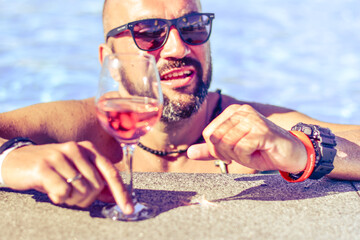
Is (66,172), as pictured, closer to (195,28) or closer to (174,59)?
(174,59)

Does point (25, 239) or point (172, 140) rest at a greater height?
point (25, 239)

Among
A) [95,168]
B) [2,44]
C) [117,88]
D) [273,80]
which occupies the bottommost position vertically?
[273,80]

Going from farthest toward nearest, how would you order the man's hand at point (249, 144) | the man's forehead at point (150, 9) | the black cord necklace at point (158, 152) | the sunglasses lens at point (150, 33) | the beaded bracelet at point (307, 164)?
1. the black cord necklace at point (158, 152)
2. the man's forehead at point (150, 9)
3. the sunglasses lens at point (150, 33)
4. the beaded bracelet at point (307, 164)
5. the man's hand at point (249, 144)

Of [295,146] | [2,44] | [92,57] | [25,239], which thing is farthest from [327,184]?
[2,44]

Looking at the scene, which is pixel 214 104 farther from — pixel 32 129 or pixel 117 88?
pixel 117 88

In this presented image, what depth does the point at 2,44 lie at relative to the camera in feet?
34.6

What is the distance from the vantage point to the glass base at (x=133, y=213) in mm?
1211

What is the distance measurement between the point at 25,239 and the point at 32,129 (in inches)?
61.9

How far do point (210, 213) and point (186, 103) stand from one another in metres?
1.48

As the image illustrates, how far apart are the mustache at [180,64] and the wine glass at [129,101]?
1320mm

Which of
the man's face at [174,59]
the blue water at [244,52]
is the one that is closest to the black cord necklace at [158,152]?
the man's face at [174,59]

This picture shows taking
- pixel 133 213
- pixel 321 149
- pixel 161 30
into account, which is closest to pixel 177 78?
pixel 161 30

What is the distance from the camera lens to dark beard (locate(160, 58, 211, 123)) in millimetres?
2697

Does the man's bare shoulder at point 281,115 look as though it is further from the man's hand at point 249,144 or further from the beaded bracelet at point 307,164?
the man's hand at point 249,144
